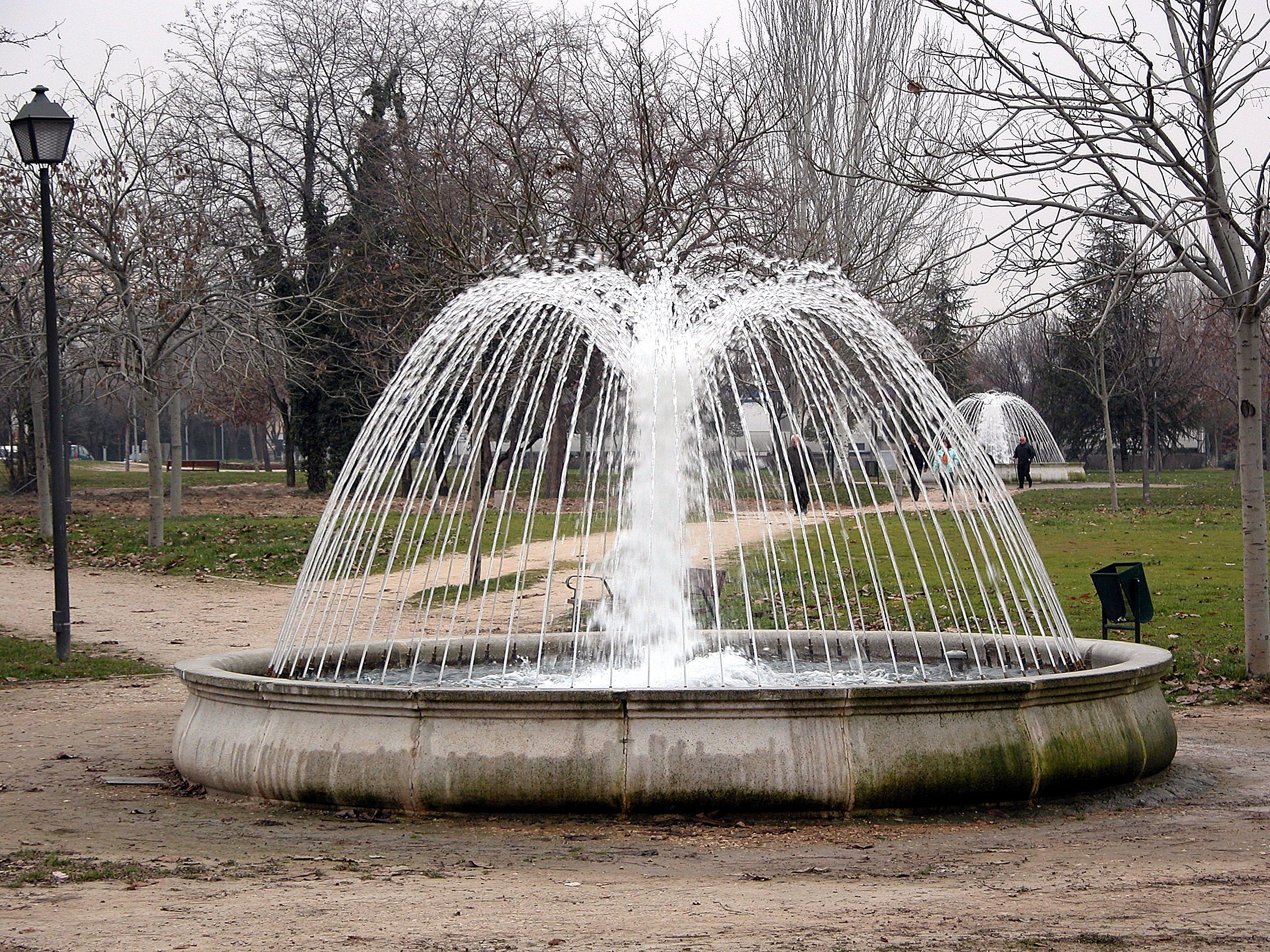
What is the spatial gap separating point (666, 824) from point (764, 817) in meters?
0.50

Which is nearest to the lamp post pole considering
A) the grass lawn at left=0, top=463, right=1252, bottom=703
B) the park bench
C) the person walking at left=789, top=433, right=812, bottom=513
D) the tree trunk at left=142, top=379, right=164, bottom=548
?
the grass lawn at left=0, top=463, right=1252, bottom=703

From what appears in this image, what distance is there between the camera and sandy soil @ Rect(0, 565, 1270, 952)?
461 centimetres

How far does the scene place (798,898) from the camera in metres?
5.15

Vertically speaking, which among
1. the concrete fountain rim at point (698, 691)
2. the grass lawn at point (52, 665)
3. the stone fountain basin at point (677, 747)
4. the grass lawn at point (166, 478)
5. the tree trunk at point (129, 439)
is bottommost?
the grass lawn at point (52, 665)

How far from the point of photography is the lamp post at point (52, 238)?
13156 millimetres

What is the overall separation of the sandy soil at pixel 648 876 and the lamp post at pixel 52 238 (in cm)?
526

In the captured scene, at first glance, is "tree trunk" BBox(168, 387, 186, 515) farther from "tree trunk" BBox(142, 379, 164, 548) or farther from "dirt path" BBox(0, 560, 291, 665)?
"dirt path" BBox(0, 560, 291, 665)

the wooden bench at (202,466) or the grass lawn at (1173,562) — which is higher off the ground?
the wooden bench at (202,466)

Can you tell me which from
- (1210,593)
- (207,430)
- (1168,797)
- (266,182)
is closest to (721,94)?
(1210,593)

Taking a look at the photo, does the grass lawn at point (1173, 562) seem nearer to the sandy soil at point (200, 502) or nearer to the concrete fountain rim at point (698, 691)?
the concrete fountain rim at point (698, 691)

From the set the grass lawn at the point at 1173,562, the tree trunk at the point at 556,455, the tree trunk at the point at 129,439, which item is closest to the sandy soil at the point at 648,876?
the grass lawn at the point at 1173,562

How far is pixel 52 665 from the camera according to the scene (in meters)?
13.2

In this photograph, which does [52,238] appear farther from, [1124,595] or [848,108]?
[848,108]

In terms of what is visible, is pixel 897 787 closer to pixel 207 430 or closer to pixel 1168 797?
pixel 1168 797
